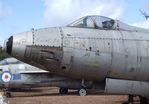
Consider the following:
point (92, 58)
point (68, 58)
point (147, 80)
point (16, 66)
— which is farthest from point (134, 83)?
Result: point (16, 66)

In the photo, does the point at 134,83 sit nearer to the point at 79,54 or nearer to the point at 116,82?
the point at 116,82

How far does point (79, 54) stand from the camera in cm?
858

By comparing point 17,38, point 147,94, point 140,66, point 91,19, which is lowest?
point 147,94

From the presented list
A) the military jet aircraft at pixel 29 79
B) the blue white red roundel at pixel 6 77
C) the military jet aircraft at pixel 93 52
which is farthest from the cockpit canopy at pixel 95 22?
the blue white red roundel at pixel 6 77

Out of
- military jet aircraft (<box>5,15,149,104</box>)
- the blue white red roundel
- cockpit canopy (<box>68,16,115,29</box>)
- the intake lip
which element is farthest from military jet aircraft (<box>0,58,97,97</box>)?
the intake lip

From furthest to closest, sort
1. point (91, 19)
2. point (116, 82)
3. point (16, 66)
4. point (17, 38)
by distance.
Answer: point (16, 66) → point (91, 19) → point (116, 82) → point (17, 38)

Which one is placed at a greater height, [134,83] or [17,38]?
[17,38]

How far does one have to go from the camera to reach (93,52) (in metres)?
8.70

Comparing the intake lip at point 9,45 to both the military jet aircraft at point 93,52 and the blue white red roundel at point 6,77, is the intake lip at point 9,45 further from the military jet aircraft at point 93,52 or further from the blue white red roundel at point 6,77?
the blue white red roundel at point 6,77

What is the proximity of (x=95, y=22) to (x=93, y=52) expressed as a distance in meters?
1.03

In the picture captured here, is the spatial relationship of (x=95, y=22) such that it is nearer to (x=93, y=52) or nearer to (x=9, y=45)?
(x=93, y=52)

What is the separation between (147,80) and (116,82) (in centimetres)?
90

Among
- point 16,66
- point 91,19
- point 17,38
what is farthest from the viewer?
point 16,66

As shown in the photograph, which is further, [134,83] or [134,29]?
[134,29]
